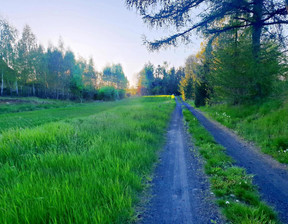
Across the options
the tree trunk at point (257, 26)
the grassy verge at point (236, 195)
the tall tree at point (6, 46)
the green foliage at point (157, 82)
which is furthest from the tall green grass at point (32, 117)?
the green foliage at point (157, 82)

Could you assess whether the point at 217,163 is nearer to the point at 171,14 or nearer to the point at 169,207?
the point at 169,207

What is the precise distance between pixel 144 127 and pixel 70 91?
1937 inches

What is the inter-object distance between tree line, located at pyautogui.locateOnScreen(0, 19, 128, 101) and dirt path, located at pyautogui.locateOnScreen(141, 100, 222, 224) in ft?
133

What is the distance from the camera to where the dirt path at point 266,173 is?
262 centimetres

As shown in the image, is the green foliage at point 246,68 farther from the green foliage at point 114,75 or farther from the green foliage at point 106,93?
the green foliage at point 114,75

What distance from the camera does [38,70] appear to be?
126ft

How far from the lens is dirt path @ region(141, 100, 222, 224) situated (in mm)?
2297

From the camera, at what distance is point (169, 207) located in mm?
2525

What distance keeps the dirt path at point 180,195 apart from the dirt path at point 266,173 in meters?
1.16

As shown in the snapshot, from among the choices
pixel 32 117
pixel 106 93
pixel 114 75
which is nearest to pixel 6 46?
pixel 32 117

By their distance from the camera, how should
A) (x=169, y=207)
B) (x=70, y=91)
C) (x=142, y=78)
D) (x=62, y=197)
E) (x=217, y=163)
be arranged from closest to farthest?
(x=62, y=197) < (x=169, y=207) < (x=217, y=163) < (x=70, y=91) < (x=142, y=78)

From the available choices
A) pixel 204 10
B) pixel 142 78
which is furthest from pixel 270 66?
pixel 142 78

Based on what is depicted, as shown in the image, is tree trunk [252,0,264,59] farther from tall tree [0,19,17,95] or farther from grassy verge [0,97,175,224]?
tall tree [0,19,17,95]

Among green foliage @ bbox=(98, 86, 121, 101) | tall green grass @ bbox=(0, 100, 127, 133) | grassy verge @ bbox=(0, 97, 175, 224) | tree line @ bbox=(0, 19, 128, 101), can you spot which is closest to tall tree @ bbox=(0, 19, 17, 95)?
tree line @ bbox=(0, 19, 128, 101)
